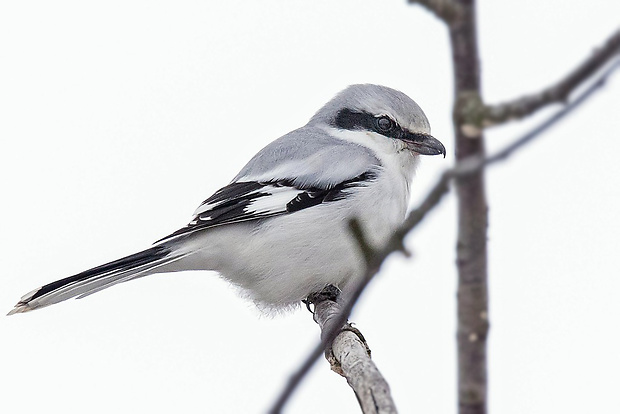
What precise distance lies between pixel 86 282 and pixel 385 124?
1.40m

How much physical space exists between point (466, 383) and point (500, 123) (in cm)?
30

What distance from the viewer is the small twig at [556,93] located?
0.68 m

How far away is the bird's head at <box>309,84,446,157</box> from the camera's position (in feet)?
10.5

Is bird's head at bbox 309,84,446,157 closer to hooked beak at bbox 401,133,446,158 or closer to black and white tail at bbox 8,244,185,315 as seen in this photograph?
hooked beak at bbox 401,133,446,158

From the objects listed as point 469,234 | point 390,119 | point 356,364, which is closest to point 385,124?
point 390,119

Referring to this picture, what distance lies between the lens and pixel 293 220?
2842 millimetres

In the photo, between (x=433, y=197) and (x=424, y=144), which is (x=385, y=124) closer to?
(x=424, y=144)

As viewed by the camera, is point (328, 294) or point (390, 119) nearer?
point (328, 294)

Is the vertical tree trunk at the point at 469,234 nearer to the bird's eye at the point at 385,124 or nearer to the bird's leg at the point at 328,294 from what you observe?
the bird's leg at the point at 328,294

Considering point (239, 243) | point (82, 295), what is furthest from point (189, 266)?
point (82, 295)

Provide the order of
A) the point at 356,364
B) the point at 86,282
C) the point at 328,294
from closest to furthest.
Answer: the point at 356,364
the point at 86,282
the point at 328,294

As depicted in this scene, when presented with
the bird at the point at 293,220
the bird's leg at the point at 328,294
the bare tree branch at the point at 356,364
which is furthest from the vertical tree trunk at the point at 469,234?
the bird's leg at the point at 328,294

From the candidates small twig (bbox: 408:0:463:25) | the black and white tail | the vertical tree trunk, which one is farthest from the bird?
small twig (bbox: 408:0:463:25)

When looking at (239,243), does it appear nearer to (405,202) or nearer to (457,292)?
(405,202)
